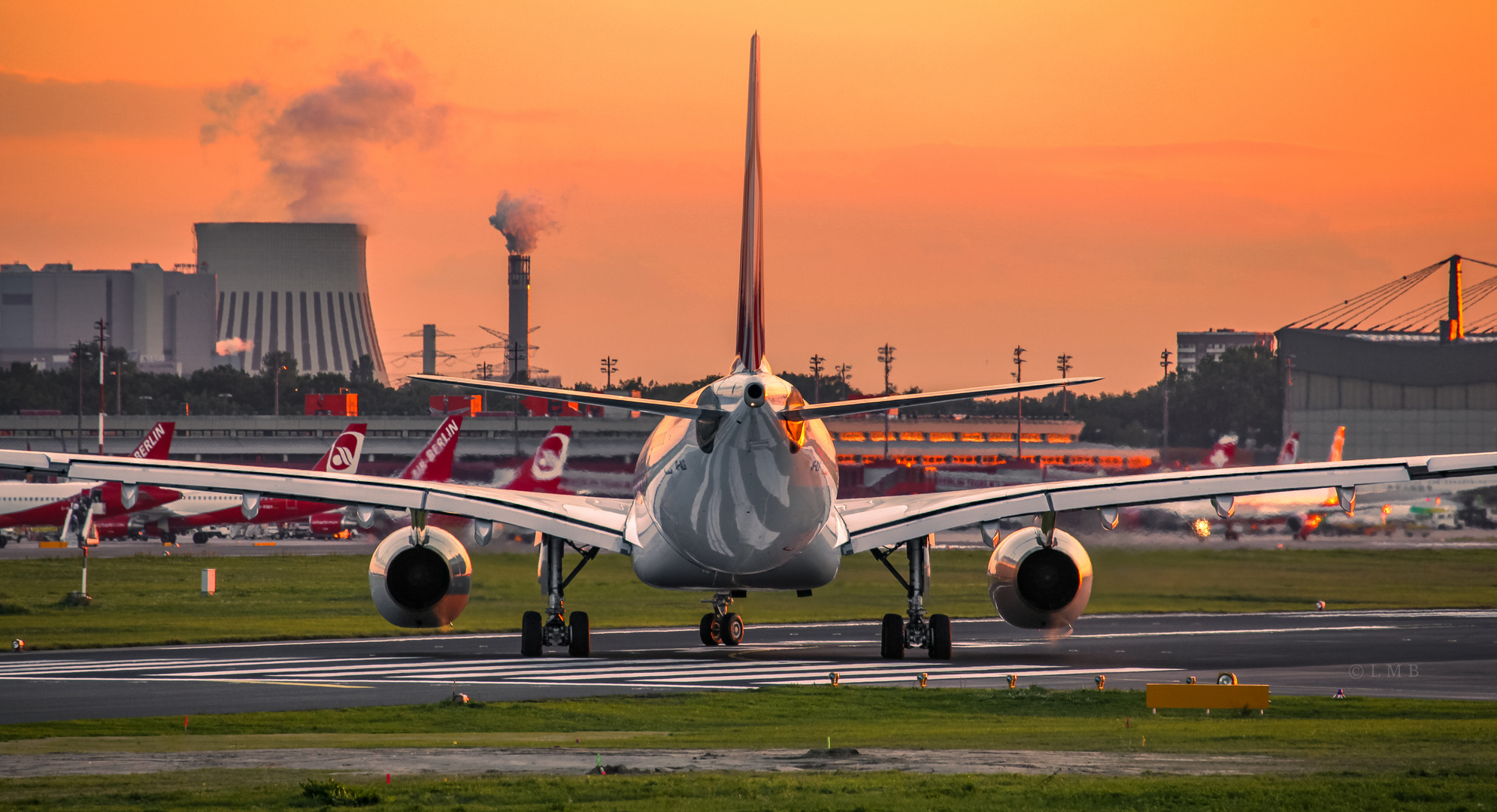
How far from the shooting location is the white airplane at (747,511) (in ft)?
98.5

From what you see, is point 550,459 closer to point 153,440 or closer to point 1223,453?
point 153,440

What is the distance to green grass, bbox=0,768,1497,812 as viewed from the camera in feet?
56.2

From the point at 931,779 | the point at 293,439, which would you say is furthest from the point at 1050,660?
the point at 293,439

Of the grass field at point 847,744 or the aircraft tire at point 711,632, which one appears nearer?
the grass field at point 847,744

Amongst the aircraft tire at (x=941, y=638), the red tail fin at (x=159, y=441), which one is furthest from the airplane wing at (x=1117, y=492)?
the red tail fin at (x=159, y=441)

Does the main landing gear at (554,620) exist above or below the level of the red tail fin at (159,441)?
below

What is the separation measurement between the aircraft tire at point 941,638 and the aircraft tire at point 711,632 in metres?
6.79

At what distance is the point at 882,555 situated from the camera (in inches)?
1499

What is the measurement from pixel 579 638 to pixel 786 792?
65.0ft

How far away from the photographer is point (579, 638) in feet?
123

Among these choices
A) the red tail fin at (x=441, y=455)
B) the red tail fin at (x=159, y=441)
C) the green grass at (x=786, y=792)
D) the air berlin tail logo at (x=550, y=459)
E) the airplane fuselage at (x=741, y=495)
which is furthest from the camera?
the red tail fin at (x=159, y=441)

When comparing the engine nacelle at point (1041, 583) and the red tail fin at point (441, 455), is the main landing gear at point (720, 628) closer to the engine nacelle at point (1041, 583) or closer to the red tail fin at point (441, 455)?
the engine nacelle at point (1041, 583)

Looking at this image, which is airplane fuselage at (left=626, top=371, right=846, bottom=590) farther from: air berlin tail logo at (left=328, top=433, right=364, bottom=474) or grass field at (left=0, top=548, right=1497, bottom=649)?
air berlin tail logo at (left=328, top=433, right=364, bottom=474)

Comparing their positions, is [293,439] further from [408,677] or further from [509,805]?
[509,805]
